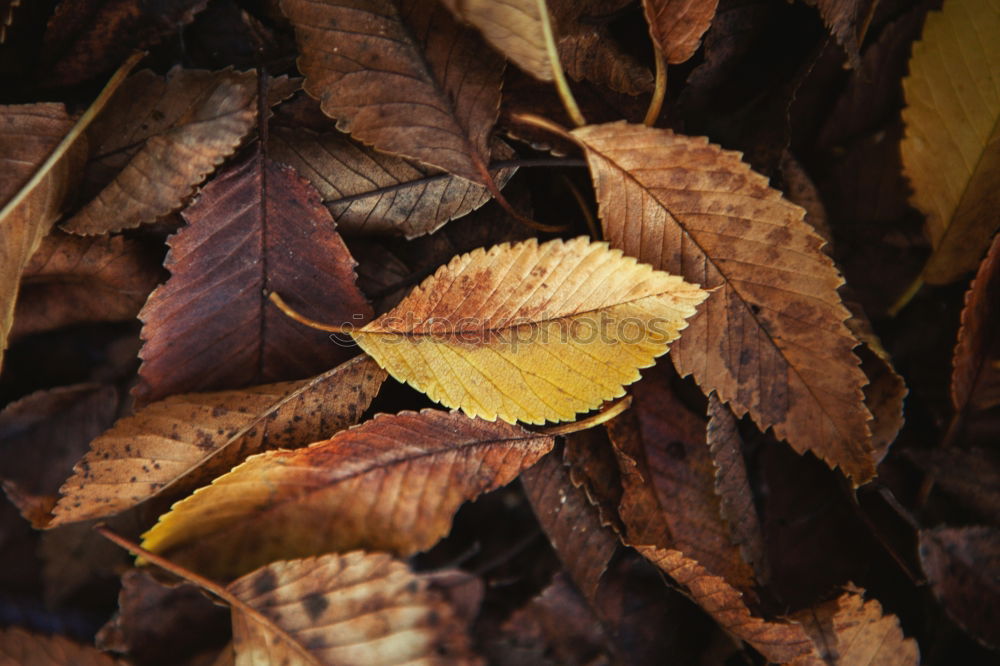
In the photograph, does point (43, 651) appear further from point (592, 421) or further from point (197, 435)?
point (592, 421)

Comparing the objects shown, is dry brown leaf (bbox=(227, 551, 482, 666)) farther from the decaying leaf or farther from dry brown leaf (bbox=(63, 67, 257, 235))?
dry brown leaf (bbox=(63, 67, 257, 235))

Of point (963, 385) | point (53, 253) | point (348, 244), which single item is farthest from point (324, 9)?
point (963, 385)

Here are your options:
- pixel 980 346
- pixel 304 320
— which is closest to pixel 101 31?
pixel 304 320

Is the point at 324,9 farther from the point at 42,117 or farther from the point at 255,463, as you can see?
the point at 255,463

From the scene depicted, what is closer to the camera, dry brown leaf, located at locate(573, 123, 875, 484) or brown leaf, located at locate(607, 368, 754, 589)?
dry brown leaf, located at locate(573, 123, 875, 484)

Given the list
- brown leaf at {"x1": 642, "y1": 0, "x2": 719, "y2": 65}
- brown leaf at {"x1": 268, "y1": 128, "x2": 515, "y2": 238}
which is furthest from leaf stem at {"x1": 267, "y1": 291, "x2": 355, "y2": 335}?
brown leaf at {"x1": 642, "y1": 0, "x2": 719, "y2": 65}

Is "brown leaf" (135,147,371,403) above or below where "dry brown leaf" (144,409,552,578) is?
above
